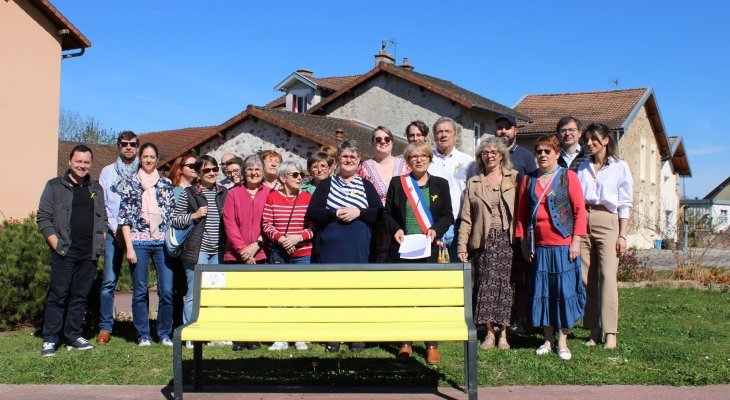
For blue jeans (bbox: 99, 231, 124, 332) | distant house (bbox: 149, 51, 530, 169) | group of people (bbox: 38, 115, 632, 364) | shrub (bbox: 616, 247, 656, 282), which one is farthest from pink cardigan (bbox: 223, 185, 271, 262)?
distant house (bbox: 149, 51, 530, 169)

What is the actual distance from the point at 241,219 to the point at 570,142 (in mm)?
3147

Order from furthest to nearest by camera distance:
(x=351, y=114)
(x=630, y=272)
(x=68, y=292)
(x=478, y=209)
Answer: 1. (x=351, y=114)
2. (x=630, y=272)
3. (x=68, y=292)
4. (x=478, y=209)

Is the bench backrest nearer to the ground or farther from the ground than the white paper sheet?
nearer to the ground

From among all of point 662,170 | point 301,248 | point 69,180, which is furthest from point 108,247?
point 662,170

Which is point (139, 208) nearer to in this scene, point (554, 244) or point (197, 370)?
point (197, 370)

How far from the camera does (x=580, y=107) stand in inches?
1485

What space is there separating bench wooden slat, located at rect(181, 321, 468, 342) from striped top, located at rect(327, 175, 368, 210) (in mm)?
1735

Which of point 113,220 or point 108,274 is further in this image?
point 108,274

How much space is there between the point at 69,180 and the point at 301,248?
223cm

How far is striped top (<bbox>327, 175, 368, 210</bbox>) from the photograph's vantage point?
21.2 ft

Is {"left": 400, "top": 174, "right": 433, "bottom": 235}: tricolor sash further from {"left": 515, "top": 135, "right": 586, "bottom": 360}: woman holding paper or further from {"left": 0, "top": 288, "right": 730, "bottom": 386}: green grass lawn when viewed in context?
{"left": 0, "top": 288, "right": 730, "bottom": 386}: green grass lawn

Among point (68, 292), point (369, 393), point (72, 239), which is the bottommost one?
point (369, 393)

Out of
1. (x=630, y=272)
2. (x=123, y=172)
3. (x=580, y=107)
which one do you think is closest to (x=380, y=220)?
(x=123, y=172)

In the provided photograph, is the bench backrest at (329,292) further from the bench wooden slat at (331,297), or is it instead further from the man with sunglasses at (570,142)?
the man with sunglasses at (570,142)
